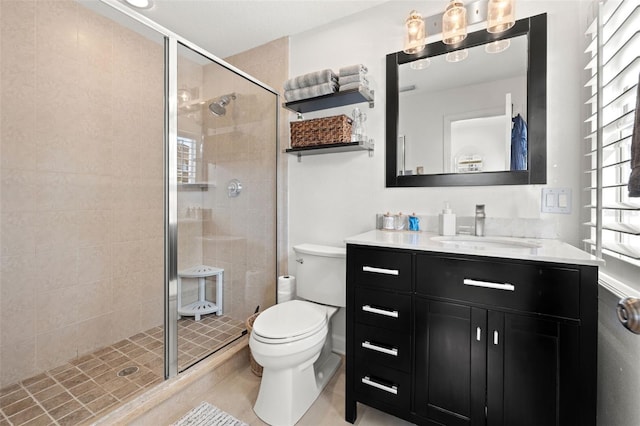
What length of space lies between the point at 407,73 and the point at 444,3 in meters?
0.42

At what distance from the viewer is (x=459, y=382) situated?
117 centimetres

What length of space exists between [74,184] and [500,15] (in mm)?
2635

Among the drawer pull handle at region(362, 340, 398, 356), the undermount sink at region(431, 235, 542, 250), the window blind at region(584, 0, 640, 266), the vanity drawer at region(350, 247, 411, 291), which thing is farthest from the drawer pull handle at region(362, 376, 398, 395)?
the window blind at region(584, 0, 640, 266)

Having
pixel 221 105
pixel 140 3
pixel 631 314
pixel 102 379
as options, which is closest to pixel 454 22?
pixel 221 105

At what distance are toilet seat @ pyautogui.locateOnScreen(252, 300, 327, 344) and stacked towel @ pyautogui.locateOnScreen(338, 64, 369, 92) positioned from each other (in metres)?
1.35

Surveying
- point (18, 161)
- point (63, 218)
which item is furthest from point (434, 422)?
point (18, 161)

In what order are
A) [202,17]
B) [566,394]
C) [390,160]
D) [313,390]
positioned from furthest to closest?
[202,17], [390,160], [313,390], [566,394]

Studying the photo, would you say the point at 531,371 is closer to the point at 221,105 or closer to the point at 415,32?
the point at 415,32

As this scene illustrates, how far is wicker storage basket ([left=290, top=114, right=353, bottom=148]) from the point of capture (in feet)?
6.06

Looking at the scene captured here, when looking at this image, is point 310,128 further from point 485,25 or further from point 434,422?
point 434,422

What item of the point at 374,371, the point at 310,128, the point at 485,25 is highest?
the point at 485,25

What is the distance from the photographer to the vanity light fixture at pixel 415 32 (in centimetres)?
168

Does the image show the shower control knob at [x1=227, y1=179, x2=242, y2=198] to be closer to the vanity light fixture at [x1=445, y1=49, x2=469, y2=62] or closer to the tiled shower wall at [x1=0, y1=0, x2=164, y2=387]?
the tiled shower wall at [x1=0, y1=0, x2=164, y2=387]

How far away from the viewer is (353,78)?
5.85 feet
